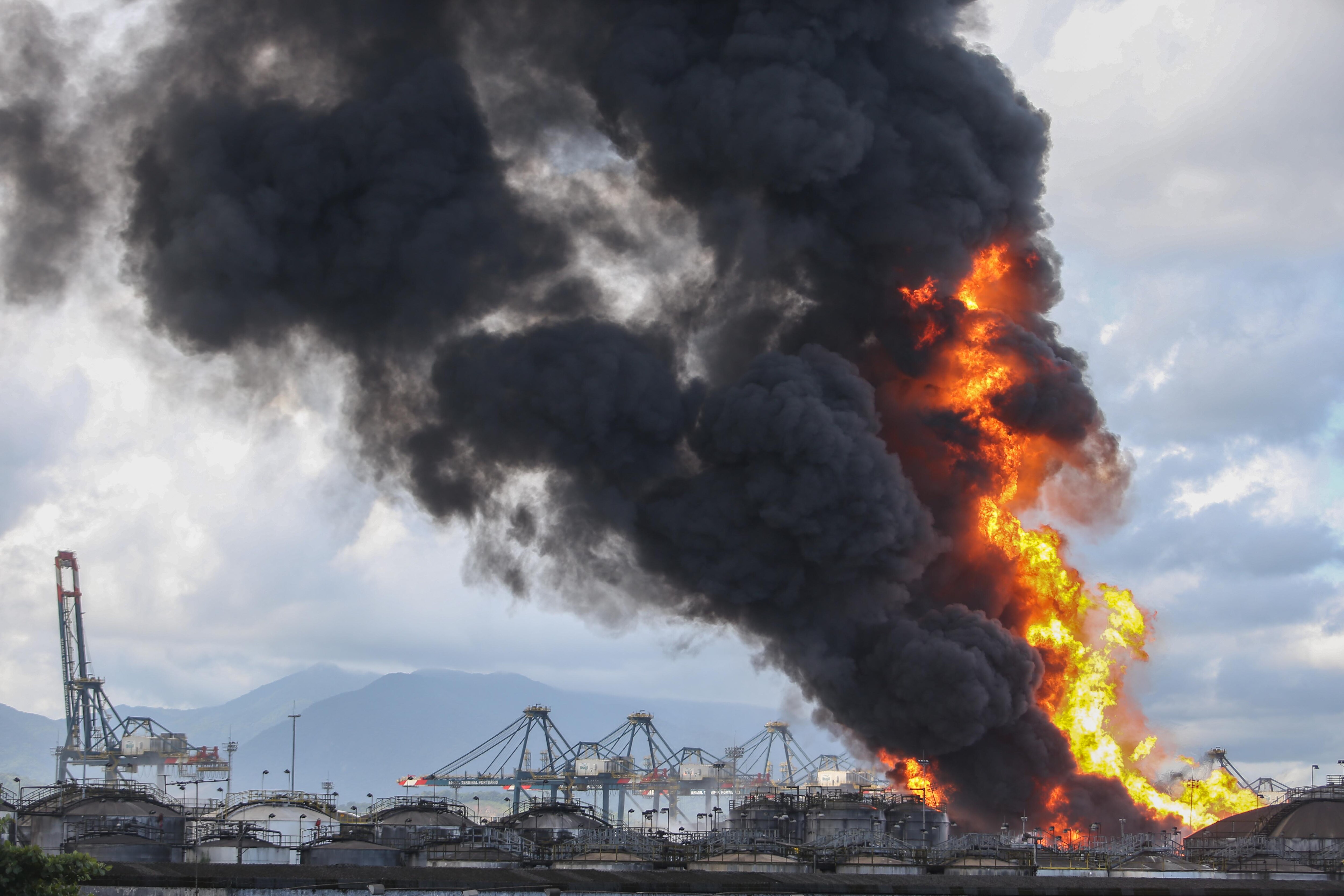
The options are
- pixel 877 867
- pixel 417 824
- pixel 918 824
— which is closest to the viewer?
pixel 877 867

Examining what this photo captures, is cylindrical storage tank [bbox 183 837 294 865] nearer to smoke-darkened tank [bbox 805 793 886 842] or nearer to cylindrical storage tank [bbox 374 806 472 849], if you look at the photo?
cylindrical storage tank [bbox 374 806 472 849]

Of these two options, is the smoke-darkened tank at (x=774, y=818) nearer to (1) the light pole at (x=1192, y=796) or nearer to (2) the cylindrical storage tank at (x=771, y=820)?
(2) the cylindrical storage tank at (x=771, y=820)

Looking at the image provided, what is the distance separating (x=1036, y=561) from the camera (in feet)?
336

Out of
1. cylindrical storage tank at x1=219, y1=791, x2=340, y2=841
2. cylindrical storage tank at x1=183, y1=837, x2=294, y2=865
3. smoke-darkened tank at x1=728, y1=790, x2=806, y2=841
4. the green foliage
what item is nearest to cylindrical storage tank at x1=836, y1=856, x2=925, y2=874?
smoke-darkened tank at x1=728, y1=790, x2=806, y2=841

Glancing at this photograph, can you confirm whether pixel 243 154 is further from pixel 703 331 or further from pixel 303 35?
pixel 703 331

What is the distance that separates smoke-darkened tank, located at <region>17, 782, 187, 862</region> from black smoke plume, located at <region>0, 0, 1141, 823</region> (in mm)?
29625

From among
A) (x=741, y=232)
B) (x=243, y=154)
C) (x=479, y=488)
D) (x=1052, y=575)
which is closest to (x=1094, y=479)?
(x=1052, y=575)

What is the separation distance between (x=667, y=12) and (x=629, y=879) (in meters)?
61.3

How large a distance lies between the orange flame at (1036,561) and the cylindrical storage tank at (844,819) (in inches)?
147

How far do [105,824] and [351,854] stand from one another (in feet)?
47.8

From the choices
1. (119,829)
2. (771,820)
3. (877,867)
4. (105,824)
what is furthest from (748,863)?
(105,824)

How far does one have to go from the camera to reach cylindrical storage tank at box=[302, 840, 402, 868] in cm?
8675

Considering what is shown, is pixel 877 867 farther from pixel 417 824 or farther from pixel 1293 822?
pixel 1293 822

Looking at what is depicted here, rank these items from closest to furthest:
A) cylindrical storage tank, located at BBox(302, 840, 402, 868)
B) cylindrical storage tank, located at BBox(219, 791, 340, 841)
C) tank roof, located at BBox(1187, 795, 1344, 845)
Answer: cylindrical storage tank, located at BBox(302, 840, 402, 868), tank roof, located at BBox(1187, 795, 1344, 845), cylindrical storage tank, located at BBox(219, 791, 340, 841)
